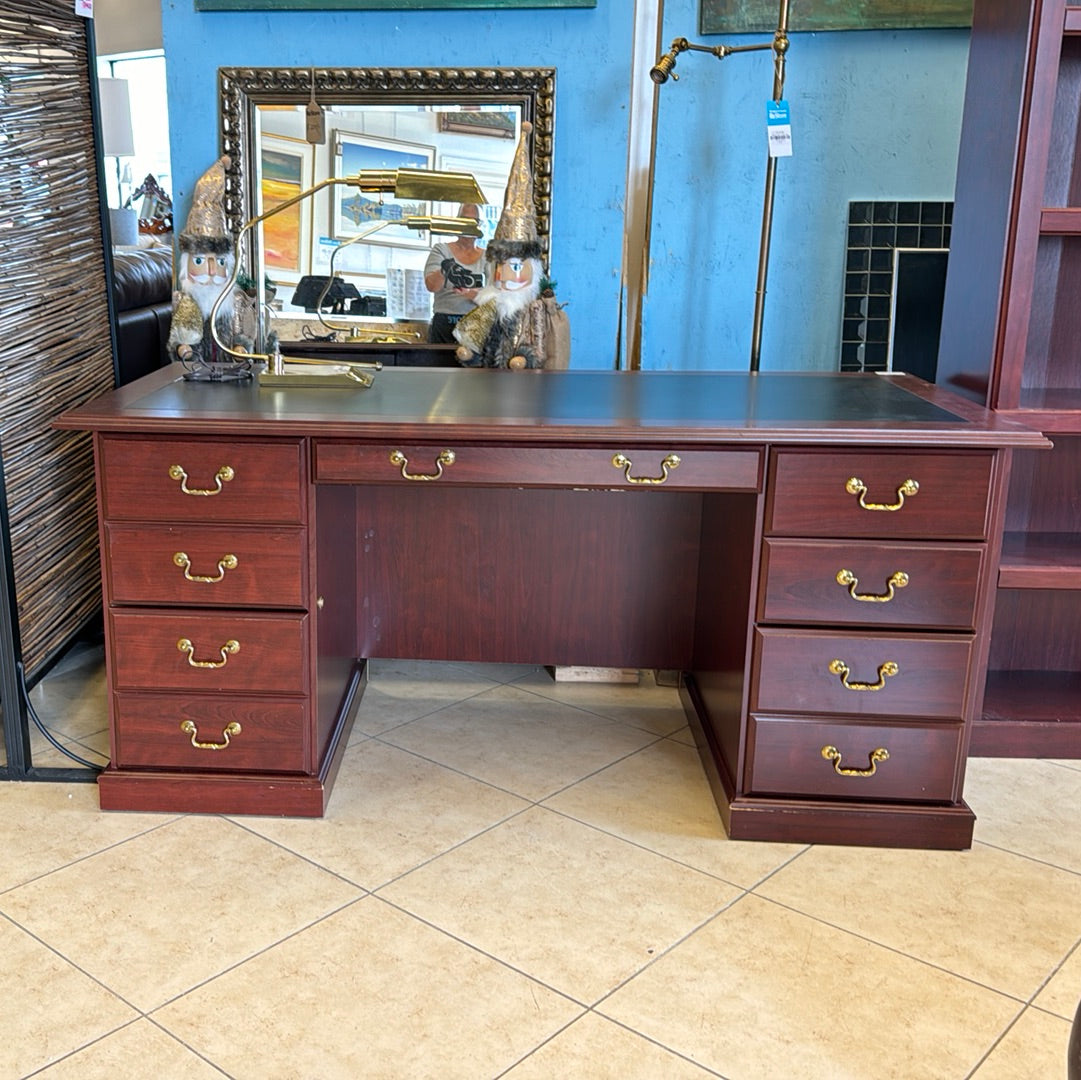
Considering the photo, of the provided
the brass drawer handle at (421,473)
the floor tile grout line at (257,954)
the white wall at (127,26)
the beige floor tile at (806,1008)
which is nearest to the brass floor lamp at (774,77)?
the brass drawer handle at (421,473)

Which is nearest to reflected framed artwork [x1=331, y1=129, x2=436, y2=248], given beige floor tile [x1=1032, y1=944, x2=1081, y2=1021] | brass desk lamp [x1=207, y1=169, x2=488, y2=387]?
brass desk lamp [x1=207, y1=169, x2=488, y2=387]

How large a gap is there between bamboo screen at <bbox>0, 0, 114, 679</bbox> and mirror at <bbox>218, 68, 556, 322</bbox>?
1.18ft

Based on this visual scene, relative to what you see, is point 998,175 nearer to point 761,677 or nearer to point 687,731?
point 761,677

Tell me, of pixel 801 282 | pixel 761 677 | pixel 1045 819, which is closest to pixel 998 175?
pixel 801 282

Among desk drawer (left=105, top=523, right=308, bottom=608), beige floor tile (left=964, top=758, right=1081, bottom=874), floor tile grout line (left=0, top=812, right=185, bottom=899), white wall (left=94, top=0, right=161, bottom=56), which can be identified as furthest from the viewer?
white wall (left=94, top=0, right=161, bottom=56)

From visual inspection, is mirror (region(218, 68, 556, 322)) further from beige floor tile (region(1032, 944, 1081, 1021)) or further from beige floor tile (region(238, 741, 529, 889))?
beige floor tile (region(1032, 944, 1081, 1021))

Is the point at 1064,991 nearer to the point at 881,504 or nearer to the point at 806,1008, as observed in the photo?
the point at 806,1008

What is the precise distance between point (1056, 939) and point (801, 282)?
1.58 metres

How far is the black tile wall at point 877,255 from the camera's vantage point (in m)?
2.66

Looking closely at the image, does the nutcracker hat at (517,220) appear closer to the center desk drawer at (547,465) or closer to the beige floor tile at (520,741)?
the center desk drawer at (547,465)

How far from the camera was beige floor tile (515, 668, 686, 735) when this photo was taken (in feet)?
8.41

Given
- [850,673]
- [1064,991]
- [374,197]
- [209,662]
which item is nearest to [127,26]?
[374,197]

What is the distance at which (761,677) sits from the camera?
1.98 metres

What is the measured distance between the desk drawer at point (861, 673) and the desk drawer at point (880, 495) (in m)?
0.19
